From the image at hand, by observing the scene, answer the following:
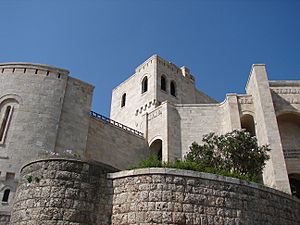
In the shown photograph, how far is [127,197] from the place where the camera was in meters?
8.46

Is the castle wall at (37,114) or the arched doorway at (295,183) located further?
the arched doorway at (295,183)

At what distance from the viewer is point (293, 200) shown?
10680 mm

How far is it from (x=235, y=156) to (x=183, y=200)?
6.46 m

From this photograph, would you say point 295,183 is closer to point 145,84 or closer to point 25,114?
point 145,84

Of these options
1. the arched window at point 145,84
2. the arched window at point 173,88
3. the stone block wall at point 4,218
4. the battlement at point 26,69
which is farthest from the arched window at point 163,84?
the stone block wall at point 4,218

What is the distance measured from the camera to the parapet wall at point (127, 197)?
26.6 ft

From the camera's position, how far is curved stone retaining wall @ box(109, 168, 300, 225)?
26.9 feet

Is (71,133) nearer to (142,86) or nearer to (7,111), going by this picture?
(7,111)

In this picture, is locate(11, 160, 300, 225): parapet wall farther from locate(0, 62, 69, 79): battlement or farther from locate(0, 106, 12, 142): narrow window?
locate(0, 62, 69, 79): battlement

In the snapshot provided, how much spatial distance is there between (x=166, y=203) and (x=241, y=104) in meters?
15.0

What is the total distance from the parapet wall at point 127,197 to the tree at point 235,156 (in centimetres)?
474

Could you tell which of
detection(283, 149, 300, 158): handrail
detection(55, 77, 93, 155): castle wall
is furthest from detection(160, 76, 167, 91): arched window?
detection(283, 149, 300, 158): handrail

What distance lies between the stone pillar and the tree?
276 centimetres

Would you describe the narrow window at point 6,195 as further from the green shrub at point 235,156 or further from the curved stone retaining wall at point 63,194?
the green shrub at point 235,156
